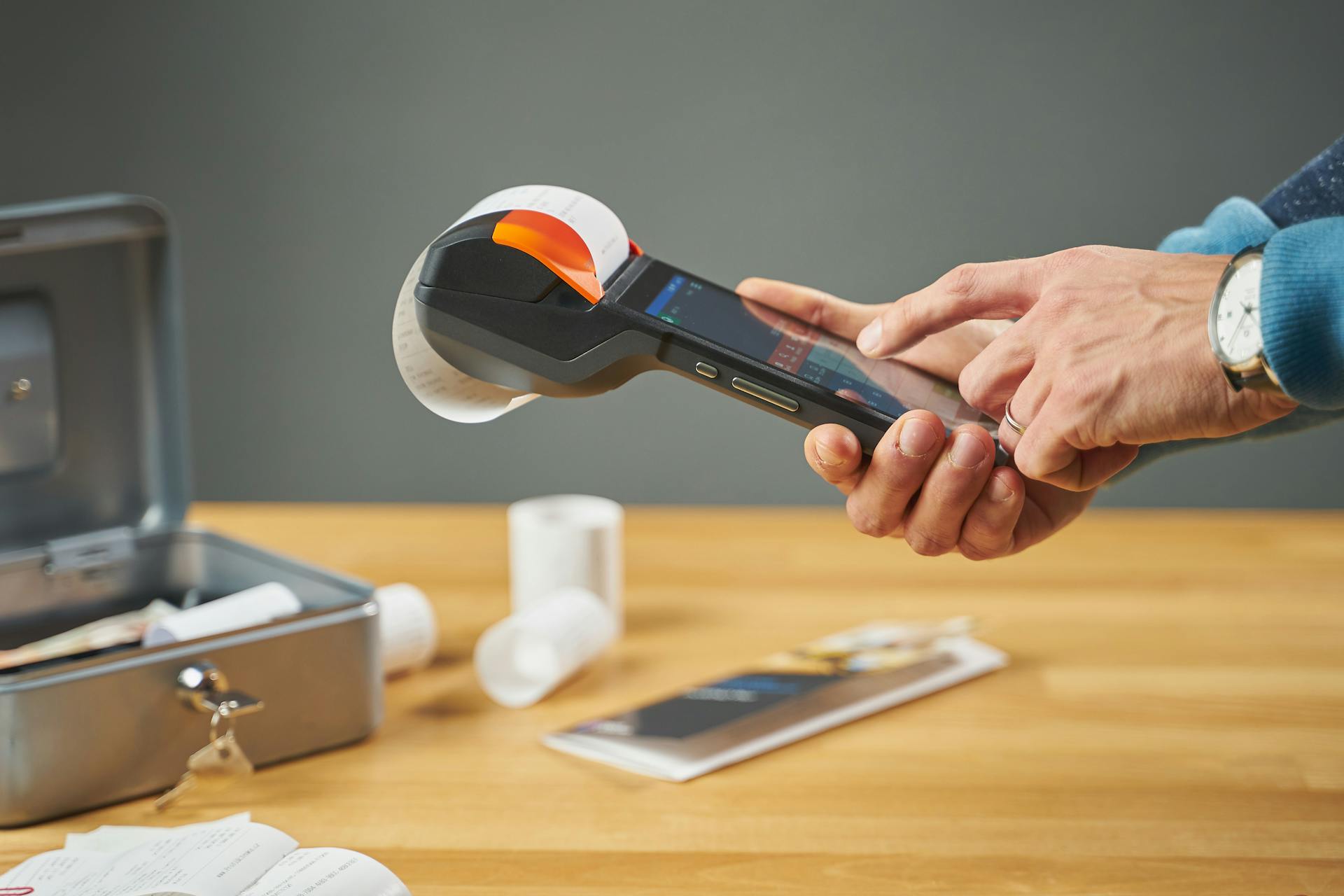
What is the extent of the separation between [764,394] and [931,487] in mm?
115

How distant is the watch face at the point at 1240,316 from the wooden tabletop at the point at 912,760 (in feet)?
0.90

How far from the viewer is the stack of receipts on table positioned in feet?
1.80

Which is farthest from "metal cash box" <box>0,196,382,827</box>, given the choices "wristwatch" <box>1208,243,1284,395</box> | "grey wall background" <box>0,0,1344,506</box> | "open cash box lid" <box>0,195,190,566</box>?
"grey wall background" <box>0,0,1344,506</box>

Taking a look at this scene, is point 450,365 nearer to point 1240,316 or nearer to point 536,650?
point 536,650

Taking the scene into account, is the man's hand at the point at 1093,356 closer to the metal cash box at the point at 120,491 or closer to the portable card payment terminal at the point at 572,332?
the portable card payment terminal at the point at 572,332

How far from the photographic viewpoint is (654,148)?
205 cm

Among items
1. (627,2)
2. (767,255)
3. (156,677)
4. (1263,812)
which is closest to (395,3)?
(627,2)

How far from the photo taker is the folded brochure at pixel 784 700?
29.5 inches

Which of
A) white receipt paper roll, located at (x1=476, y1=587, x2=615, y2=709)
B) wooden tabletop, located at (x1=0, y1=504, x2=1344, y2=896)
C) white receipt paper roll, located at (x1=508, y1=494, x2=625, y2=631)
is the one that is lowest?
wooden tabletop, located at (x1=0, y1=504, x2=1344, y2=896)

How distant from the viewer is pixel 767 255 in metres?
2.05

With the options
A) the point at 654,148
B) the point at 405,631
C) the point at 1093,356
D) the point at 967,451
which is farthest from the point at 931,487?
the point at 654,148

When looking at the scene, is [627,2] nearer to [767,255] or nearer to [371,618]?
[767,255]

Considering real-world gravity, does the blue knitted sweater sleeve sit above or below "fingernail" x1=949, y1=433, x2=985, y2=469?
above

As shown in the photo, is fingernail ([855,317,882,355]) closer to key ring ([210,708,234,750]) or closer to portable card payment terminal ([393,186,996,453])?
portable card payment terminal ([393,186,996,453])
